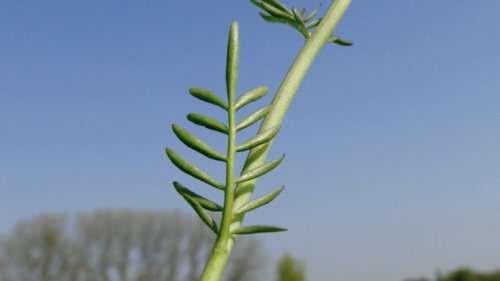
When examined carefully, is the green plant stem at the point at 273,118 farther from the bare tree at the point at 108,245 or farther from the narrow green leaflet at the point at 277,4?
the bare tree at the point at 108,245

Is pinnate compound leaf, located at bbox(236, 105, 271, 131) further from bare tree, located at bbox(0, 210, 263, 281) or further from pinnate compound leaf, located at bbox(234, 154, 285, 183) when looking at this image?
bare tree, located at bbox(0, 210, 263, 281)

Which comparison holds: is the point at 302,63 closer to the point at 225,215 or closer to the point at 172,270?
the point at 225,215

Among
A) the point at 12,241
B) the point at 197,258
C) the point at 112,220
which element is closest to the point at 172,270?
the point at 197,258

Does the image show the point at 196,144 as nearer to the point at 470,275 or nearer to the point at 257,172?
the point at 257,172

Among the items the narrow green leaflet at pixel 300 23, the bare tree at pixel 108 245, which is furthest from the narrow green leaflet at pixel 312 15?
the bare tree at pixel 108 245

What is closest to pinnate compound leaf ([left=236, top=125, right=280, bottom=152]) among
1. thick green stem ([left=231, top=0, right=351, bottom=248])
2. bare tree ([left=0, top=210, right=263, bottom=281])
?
thick green stem ([left=231, top=0, right=351, bottom=248])

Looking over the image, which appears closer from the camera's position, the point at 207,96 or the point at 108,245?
the point at 207,96

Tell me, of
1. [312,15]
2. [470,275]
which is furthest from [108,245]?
[312,15]
